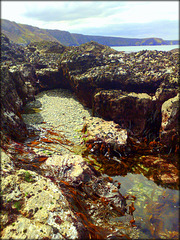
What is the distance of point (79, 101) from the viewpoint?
1534 centimetres

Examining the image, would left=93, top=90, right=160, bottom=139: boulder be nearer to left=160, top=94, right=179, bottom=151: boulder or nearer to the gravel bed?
left=160, top=94, right=179, bottom=151: boulder

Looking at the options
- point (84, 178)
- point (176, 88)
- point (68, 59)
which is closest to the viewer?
point (84, 178)

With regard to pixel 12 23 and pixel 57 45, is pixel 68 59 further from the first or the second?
pixel 12 23

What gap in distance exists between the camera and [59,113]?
518 inches

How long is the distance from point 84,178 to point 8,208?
3265 millimetres

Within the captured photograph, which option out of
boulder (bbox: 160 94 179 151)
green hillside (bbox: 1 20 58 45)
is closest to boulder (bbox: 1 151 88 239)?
boulder (bbox: 160 94 179 151)

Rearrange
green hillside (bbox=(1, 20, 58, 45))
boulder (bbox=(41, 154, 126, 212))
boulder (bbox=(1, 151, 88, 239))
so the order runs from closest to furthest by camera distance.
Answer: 1. boulder (bbox=(1, 151, 88, 239))
2. boulder (bbox=(41, 154, 126, 212))
3. green hillside (bbox=(1, 20, 58, 45))

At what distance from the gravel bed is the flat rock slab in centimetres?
78

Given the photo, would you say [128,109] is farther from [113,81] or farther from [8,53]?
[8,53]

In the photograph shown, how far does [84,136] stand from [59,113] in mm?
4133

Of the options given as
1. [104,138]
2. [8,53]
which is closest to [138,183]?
[104,138]

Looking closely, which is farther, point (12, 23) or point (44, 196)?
point (12, 23)

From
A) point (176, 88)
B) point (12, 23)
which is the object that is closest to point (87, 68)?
point (176, 88)

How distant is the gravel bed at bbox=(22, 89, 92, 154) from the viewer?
11.0 m
